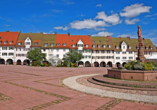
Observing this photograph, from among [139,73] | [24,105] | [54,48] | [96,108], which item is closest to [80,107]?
[96,108]

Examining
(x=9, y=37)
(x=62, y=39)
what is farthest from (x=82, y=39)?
(x=9, y=37)

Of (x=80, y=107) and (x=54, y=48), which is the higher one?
(x=54, y=48)

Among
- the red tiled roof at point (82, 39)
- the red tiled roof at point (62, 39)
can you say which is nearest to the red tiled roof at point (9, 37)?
the red tiled roof at point (62, 39)

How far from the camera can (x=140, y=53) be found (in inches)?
674

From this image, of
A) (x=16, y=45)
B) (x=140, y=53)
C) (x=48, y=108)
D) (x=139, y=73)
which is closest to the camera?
(x=48, y=108)

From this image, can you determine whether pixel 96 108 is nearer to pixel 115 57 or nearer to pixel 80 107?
pixel 80 107

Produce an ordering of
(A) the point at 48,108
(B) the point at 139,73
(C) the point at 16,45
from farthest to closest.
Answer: (C) the point at 16,45
(B) the point at 139,73
(A) the point at 48,108

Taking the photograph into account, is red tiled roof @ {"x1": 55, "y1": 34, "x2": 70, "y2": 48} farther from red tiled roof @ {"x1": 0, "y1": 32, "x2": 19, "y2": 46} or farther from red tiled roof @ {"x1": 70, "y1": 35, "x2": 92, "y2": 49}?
red tiled roof @ {"x1": 0, "y1": 32, "x2": 19, "y2": 46}

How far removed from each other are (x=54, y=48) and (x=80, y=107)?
49.9 metres

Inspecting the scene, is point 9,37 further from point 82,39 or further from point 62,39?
point 82,39

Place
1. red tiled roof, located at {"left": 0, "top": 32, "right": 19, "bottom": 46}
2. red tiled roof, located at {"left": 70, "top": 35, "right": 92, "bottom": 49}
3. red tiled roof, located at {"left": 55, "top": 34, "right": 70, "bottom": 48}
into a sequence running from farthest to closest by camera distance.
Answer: red tiled roof, located at {"left": 70, "top": 35, "right": 92, "bottom": 49} < red tiled roof, located at {"left": 55, "top": 34, "right": 70, "bottom": 48} < red tiled roof, located at {"left": 0, "top": 32, "right": 19, "bottom": 46}

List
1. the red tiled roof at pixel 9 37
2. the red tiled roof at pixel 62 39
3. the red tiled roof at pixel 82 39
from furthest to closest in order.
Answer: the red tiled roof at pixel 82 39
the red tiled roof at pixel 62 39
the red tiled roof at pixel 9 37

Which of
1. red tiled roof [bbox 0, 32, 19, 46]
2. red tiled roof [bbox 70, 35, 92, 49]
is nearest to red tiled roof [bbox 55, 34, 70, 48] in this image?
red tiled roof [bbox 70, 35, 92, 49]

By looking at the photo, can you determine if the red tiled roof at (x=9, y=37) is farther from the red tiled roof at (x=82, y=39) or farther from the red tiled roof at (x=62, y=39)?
the red tiled roof at (x=82, y=39)
